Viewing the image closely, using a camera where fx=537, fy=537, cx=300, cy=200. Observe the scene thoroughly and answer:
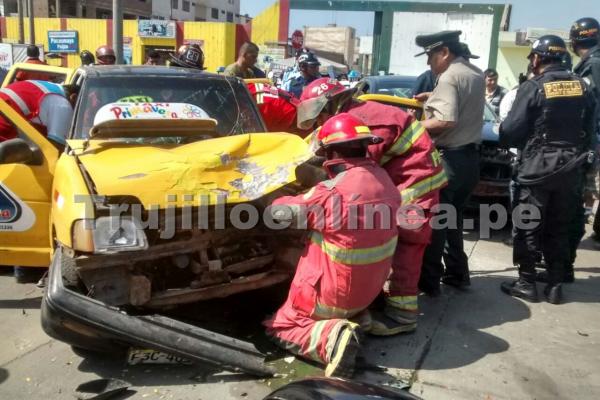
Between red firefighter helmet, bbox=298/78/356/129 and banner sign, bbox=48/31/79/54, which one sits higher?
banner sign, bbox=48/31/79/54

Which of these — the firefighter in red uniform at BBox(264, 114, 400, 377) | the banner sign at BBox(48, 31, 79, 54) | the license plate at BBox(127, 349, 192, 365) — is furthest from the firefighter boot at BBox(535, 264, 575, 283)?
the banner sign at BBox(48, 31, 79, 54)

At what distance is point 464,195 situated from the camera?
13.8 feet

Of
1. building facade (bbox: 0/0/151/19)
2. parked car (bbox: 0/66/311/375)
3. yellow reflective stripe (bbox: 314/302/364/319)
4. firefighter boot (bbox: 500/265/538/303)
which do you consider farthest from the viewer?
building facade (bbox: 0/0/151/19)

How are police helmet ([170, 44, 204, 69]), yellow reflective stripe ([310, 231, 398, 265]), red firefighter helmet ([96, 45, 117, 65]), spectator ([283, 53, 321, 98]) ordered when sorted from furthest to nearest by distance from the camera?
red firefighter helmet ([96, 45, 117, 65]) < spectator ([283, 53, 321, 98]) < police helmet ([170, 44, 204, 69]) < yellow reflective stripe ([310, 231, 398, 265])

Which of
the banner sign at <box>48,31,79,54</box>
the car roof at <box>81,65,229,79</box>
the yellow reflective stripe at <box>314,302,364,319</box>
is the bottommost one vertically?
the yellow reflective stripe at <box>314,302,364,319</box>

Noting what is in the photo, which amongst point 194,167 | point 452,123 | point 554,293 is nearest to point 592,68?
point 452,123

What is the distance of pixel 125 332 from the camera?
271cm

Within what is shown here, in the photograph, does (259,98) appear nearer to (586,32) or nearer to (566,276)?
(586,32)

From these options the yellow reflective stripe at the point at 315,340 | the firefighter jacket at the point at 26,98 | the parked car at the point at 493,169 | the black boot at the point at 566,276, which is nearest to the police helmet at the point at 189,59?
the firefighter jacket at the point at 26,98

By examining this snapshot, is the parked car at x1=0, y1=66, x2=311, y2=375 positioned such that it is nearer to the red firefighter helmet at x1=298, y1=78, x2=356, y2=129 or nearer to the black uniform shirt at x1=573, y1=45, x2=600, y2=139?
the red firefighter helmet at x1=298, y1=78, x2=356, y2=129

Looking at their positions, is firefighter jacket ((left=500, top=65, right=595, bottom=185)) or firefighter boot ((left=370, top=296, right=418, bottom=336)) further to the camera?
firefighter jacket ((left=500, top=65, right=595, bottom=185))

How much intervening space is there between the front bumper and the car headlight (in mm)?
250

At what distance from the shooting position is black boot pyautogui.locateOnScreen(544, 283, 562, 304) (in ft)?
13.8

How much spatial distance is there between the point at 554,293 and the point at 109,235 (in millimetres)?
3353
